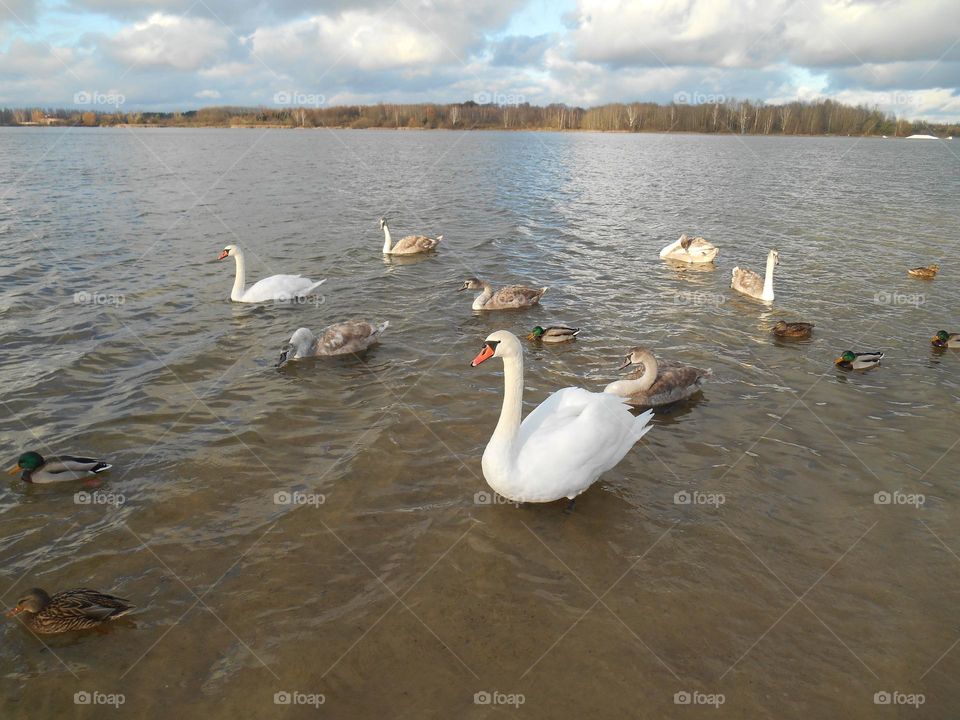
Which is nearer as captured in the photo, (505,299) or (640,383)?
(640,383)

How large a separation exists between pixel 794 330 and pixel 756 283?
11.0ft

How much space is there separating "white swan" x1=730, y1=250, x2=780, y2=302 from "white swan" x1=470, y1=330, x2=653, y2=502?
981cm

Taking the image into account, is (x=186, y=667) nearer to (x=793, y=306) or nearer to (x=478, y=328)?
(x=478, y=328)

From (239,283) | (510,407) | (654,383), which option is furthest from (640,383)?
(239,283)

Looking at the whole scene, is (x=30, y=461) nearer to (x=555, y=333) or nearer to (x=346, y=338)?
(x=346, y=338)

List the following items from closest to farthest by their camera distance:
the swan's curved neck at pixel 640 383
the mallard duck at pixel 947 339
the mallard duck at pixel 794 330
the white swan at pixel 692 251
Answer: the swan's curved neck at pixel 640 383
the mallard duck at pixel 947 339
the mallard duck at pixel 794 330
the white swan at pixel 692 251

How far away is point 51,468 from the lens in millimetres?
6992

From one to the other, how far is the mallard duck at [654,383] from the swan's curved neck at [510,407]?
9.27ft

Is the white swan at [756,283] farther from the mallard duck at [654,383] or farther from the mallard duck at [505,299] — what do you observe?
the mallard duck at [654,383]

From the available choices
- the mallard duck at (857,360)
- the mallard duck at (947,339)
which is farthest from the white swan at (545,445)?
the mallard duck at (947,339)

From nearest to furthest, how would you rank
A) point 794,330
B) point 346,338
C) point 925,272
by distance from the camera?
1. point 346,338
2. point 794,330
3. point 925,272

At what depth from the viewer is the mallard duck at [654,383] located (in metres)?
8.71

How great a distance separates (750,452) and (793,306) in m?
8.07

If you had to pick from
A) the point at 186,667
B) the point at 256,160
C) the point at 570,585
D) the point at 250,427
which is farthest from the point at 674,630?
the point at 256,160
